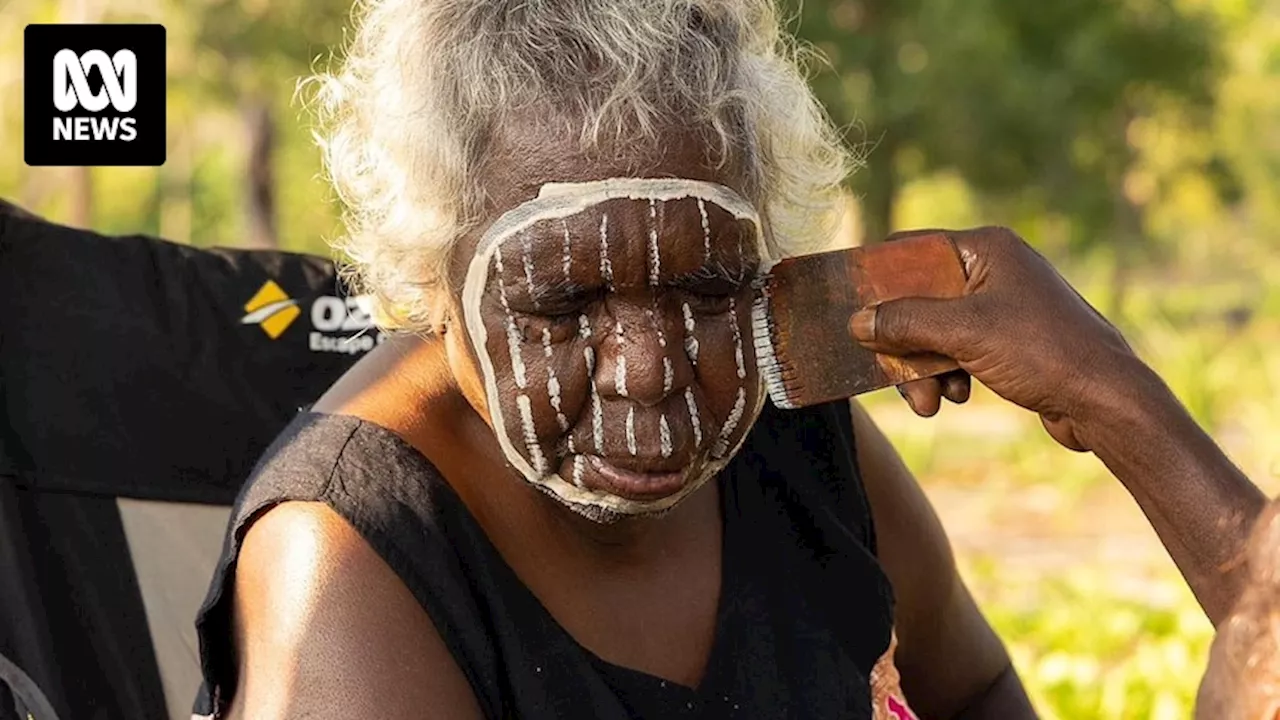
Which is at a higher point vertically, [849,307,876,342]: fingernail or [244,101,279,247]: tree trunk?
[244,101,279,247]: tree trunk

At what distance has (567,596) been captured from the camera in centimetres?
198

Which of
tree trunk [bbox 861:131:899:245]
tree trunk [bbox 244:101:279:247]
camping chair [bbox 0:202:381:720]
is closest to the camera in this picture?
camping chair [bbox 0:202:381:720]

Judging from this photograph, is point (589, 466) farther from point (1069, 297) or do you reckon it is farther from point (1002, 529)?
point (1002, 529)

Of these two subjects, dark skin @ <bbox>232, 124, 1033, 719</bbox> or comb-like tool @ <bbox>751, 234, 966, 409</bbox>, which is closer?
dark skin @ <bbox>232, 124, 1033, 719</bbox>

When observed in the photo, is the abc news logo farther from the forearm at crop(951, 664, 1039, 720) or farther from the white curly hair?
the forearm at crop(951, 664, 1039, 720)

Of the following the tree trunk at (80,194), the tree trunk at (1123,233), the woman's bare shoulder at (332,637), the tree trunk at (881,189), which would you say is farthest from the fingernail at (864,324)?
the tree trunk at (1123,233)

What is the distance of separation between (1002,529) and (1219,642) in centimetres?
765

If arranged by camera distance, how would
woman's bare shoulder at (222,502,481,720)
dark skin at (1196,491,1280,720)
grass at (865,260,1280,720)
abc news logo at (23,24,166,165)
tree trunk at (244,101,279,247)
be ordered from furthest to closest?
tree trunk at (244,101,279,247) < grass at (865,260,1280,720) < abc news logo at (23,24,166,165) < woman's bare shoulder at (222,502,481,720) < dark skin at (1196,491,1280,720)

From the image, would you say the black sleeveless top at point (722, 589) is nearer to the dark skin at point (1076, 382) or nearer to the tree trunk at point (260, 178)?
the dark skin at point (1076, 382)

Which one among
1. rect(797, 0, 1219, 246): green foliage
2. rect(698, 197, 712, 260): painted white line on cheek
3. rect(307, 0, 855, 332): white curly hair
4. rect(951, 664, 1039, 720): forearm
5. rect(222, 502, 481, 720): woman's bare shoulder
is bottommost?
rect(951, 664, 1039, 720): forearm

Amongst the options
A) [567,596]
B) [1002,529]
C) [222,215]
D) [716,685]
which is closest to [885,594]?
[716,685]

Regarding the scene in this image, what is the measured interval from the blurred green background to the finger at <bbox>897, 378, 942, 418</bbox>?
39cm

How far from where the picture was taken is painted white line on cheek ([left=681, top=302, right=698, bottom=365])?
183cm

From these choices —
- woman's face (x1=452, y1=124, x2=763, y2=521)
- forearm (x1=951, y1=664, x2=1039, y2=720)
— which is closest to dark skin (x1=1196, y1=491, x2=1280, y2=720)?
woman's face (x1=452, y1=124, x2=763, y2=521)
